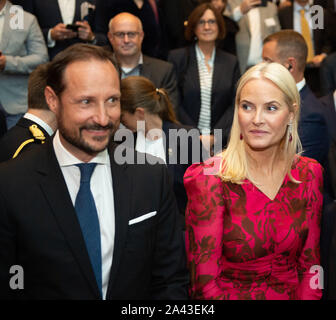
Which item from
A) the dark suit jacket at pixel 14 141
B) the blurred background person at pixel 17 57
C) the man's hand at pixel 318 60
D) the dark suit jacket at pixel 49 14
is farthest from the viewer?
the man's hand at pixel 318 60

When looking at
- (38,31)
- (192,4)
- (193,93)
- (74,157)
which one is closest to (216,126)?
(193,93)

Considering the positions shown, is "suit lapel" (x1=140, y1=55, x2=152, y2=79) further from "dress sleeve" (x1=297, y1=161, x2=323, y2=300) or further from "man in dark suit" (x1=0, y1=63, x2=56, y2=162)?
"dress sleeve" (x1=297, y1=161, x2=323, y2=300)

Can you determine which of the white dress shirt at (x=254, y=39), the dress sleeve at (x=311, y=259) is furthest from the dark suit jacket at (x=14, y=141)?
the white dress shirt at (x=254, y=39)

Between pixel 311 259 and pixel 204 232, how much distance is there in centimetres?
53

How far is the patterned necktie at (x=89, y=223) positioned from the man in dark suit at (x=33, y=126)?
98 cm

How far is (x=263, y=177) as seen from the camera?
2385mm

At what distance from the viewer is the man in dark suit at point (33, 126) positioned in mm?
2744

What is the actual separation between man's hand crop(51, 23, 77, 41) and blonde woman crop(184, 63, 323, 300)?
260 cm

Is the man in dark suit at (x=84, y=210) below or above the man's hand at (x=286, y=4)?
below

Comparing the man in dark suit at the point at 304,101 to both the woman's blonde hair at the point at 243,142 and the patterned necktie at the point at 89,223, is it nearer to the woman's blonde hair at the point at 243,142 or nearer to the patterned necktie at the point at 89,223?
the woman's blonde hair at the point at 243,142

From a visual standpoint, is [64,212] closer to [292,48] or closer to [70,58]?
[70,58]

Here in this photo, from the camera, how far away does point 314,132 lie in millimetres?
3580
